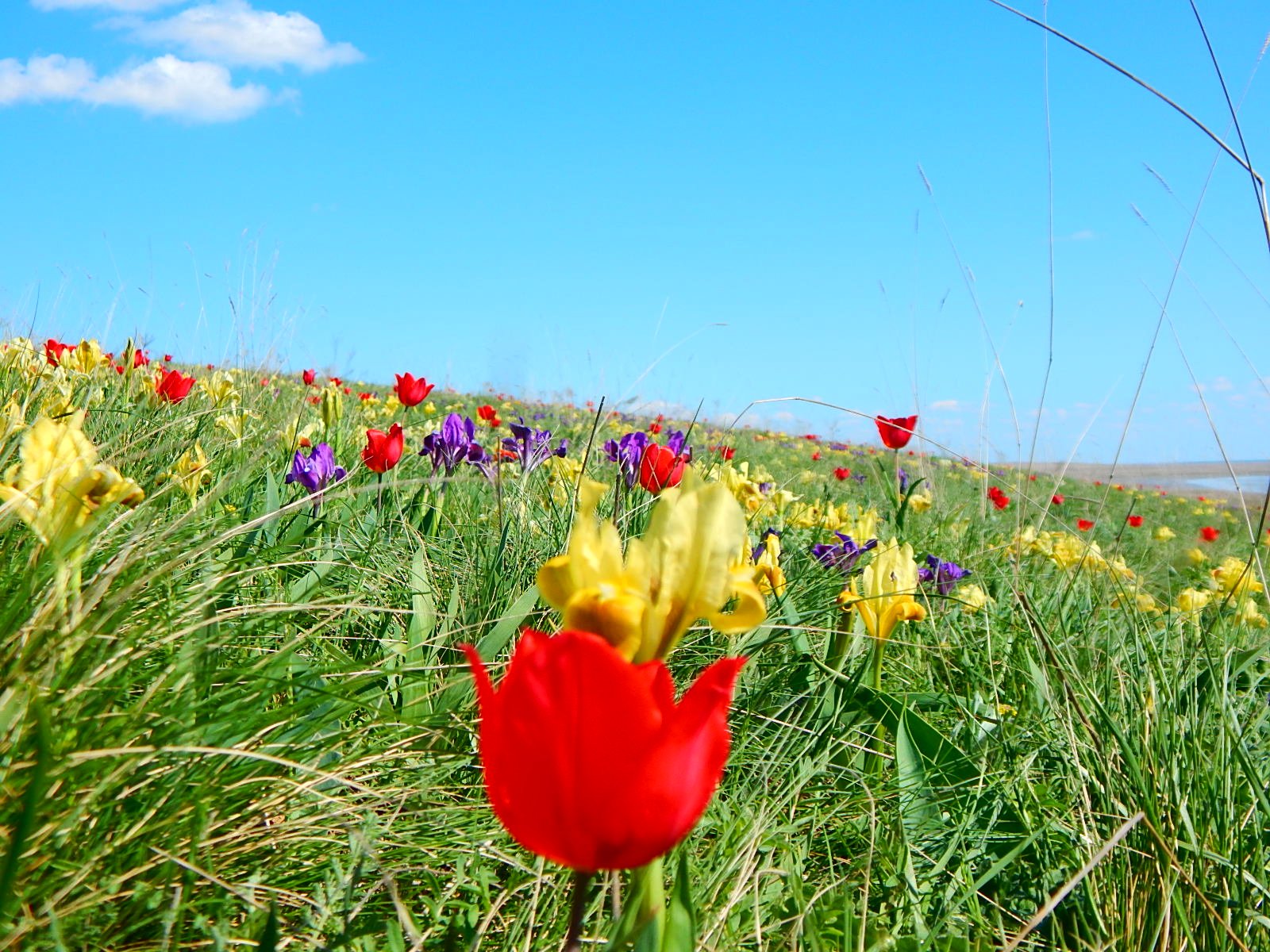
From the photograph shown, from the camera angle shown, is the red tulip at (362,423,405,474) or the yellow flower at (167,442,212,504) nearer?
the yellow flower at (167,442,212,504)

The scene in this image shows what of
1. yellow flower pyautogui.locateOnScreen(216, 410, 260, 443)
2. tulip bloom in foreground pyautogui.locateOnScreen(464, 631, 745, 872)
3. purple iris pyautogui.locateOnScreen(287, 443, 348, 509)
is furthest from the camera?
yellow flower pyautogui.locateOnScreen(216, 410, 260, 443)

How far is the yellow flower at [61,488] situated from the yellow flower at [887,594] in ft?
3.60

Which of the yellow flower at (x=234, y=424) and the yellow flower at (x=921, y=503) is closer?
the yellow flower at (x=234, y=424)

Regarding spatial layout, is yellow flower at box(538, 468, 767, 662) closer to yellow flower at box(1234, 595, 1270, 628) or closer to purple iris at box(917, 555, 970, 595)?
purple iris at box(917, 555, 970, 595)

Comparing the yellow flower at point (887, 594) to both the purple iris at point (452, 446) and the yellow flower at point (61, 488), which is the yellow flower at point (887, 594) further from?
the purple iris at point (452, 446)

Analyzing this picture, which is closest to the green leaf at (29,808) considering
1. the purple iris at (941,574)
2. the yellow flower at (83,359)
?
the purple iris at (941,574)

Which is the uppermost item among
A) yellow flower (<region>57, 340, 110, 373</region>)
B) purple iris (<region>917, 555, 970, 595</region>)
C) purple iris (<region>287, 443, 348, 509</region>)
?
yellow flower (<region>57, 340, 110, 373</region>)

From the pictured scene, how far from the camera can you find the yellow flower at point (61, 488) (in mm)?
1022

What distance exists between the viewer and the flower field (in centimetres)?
62

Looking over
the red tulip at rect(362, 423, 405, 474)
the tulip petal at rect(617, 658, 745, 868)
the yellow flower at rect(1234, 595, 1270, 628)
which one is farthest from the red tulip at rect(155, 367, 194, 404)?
the yellow flower at rect(1234, 595, 1270, 628)

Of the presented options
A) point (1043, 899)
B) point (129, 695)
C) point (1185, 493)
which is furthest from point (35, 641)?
point (1185, 493)

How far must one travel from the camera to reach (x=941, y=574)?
2.22 meters

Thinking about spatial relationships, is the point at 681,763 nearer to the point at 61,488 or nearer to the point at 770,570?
the point at 61,488

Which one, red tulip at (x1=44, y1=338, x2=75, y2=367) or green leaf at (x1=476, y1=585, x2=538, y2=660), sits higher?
red tulip at (x1=44, y1=338, x2=75, y2=367)
